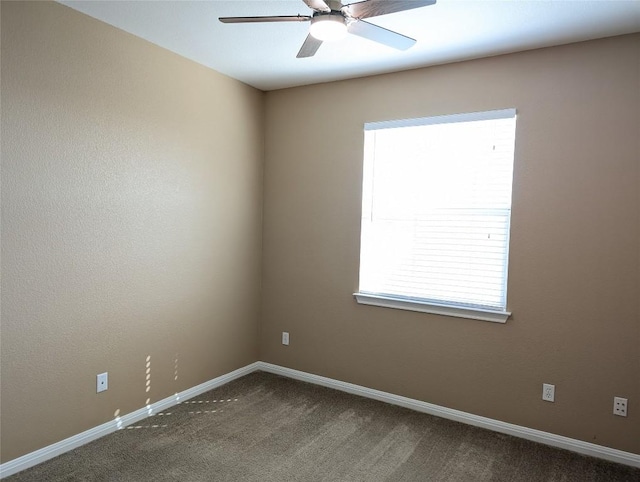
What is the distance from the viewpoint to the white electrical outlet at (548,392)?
2.83 metres

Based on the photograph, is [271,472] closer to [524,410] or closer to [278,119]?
[524,410]

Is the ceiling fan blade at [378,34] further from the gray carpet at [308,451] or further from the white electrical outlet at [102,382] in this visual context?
the white electrical outlet at [102,382]

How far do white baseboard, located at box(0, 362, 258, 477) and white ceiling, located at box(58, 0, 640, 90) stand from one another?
249cm

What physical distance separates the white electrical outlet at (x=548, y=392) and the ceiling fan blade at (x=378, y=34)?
2.26m

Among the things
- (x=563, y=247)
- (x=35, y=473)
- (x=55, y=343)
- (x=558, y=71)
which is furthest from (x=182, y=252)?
(x=558, y=71)

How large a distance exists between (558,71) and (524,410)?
219cm

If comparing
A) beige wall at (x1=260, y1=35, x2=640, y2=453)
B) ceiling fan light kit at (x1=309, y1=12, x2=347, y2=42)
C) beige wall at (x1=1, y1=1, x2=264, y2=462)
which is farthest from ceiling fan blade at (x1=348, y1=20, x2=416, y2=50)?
beige wall at (x1=1, y1=1, x2=264, y2=462)

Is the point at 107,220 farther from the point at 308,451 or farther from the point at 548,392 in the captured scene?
the point at 548,392

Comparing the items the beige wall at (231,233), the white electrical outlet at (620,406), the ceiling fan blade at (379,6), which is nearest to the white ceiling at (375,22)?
the beige wall at (231,233)

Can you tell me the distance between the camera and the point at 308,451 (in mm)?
2705

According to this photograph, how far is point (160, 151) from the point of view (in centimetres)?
309

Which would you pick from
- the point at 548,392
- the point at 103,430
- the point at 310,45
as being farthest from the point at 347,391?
the point at 310,45

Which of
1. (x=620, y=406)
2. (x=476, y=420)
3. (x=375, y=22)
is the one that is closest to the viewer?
(x=375, y=22)

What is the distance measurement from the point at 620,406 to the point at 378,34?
2535 millimetres
